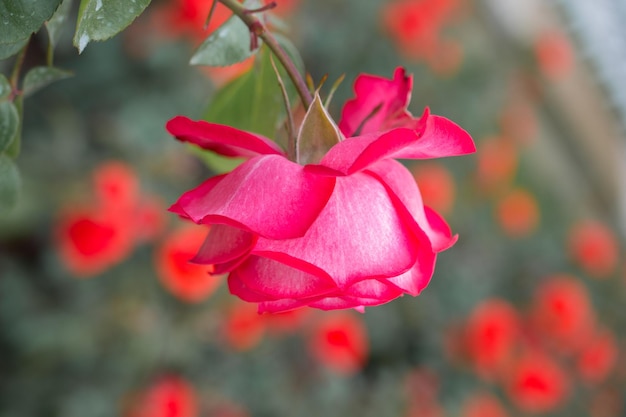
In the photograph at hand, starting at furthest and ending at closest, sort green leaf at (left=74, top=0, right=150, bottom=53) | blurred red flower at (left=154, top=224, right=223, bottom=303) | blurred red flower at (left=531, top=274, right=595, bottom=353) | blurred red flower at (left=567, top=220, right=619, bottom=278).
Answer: blurred red flower at (left=567, top=220, right=619, bottom=278) → blurred red flower at (left=531, top=274, right=595, bottom=353) → blurred red flower at (left=154, top=224, right=223, bottom=303) → green leaf at (left=74, top=0, right=150, bottom=53)

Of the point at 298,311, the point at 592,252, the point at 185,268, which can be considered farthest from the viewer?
the point at 592,252

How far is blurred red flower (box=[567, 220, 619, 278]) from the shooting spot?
177 centimetres

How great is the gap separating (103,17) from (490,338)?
49.5 inches

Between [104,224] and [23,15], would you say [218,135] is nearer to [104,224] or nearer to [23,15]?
[23,15]

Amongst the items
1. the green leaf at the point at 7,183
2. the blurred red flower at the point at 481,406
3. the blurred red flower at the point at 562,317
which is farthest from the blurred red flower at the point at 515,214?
the green leaf at the point at 7,183

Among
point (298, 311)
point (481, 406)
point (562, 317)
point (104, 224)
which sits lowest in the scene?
point (481, 406)

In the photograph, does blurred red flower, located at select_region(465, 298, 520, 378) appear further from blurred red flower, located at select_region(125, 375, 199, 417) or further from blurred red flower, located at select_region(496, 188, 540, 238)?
blurred red flower, located at select_region(125, 375, 199, 417)

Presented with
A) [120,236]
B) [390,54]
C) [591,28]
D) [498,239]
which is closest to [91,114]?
[120,236]

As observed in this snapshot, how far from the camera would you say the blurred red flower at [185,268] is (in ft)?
2.91

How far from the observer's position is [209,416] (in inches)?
43.4

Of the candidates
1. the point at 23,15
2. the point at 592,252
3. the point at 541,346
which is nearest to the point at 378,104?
the point at 23,15

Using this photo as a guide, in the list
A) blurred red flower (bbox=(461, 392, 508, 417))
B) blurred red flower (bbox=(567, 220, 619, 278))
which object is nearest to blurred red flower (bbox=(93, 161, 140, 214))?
blurred red flower (bbox=(461, 392, 508, 417))

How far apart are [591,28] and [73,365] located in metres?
2.16

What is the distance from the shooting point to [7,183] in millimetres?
299
